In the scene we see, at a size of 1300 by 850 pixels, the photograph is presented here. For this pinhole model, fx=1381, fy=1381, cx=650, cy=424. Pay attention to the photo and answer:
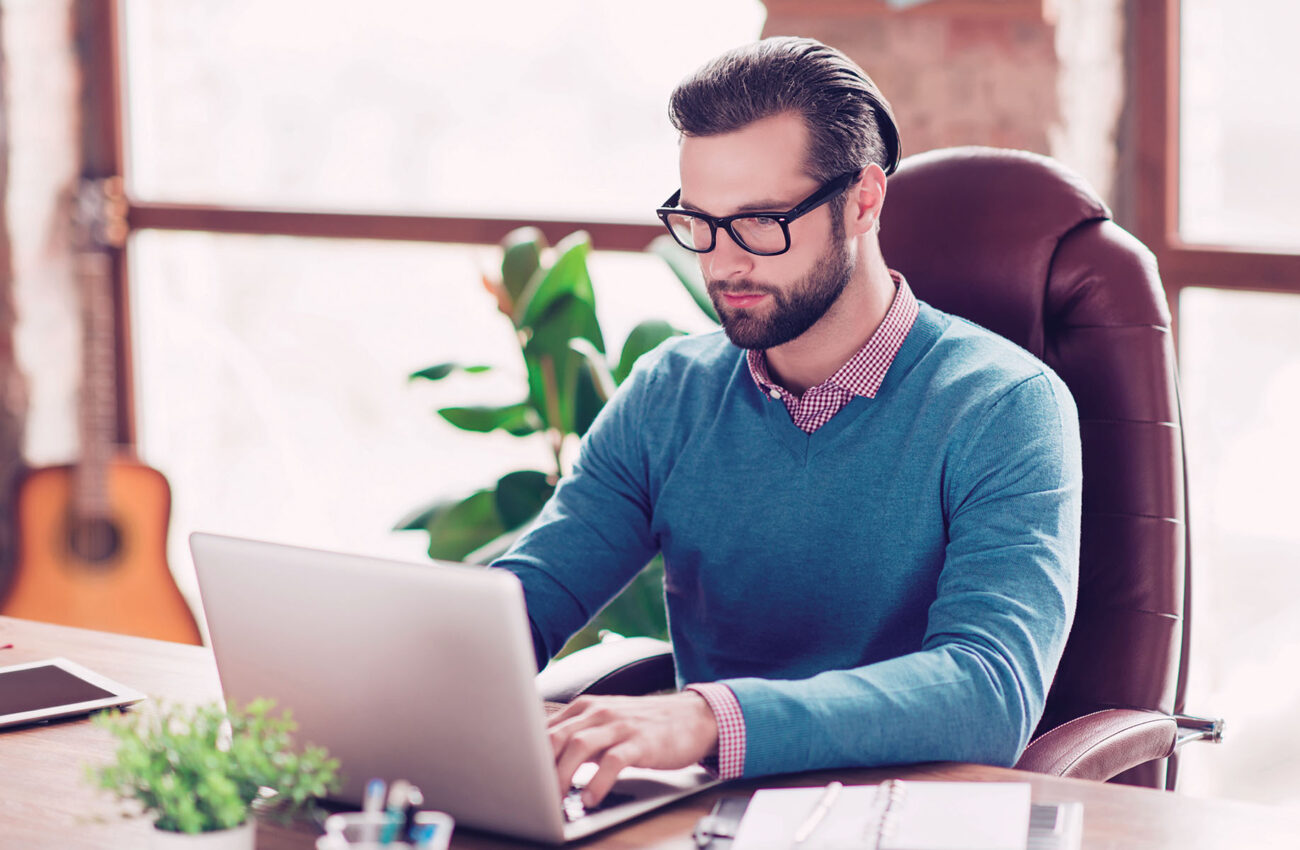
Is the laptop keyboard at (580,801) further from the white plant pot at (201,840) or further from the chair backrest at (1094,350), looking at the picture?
the chair backrest at (1094,350)

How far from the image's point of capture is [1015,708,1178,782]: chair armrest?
1.22m

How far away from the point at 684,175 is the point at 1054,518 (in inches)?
19.8

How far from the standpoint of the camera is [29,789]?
109 centimetres

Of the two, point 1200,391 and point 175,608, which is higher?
point 1200,391

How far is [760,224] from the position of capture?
1391mm

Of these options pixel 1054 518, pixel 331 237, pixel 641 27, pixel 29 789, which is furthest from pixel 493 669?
pixel 331 237

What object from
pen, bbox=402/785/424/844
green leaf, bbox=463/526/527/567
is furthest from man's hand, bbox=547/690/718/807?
green leaf, bbox=463/526/527/567

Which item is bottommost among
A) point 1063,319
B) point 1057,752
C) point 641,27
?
point 1057,752

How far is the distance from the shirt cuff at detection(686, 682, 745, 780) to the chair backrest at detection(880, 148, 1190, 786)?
23.0 inches

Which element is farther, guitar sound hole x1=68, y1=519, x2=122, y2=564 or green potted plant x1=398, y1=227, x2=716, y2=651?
guitar sound hole x1=68, y1=519, x2=122, y2=564

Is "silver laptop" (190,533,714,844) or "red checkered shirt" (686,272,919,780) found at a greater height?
"red checkered shirt" (686,272,919,780)

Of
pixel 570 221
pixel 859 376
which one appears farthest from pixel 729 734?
pixel 570 221

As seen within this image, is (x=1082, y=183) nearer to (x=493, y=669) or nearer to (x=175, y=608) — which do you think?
(x=493, y=669)

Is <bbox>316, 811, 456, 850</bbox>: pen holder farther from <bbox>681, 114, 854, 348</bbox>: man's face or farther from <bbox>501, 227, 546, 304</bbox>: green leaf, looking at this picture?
<bbox>501, 227, 546, 304</bbox>: green leaf
